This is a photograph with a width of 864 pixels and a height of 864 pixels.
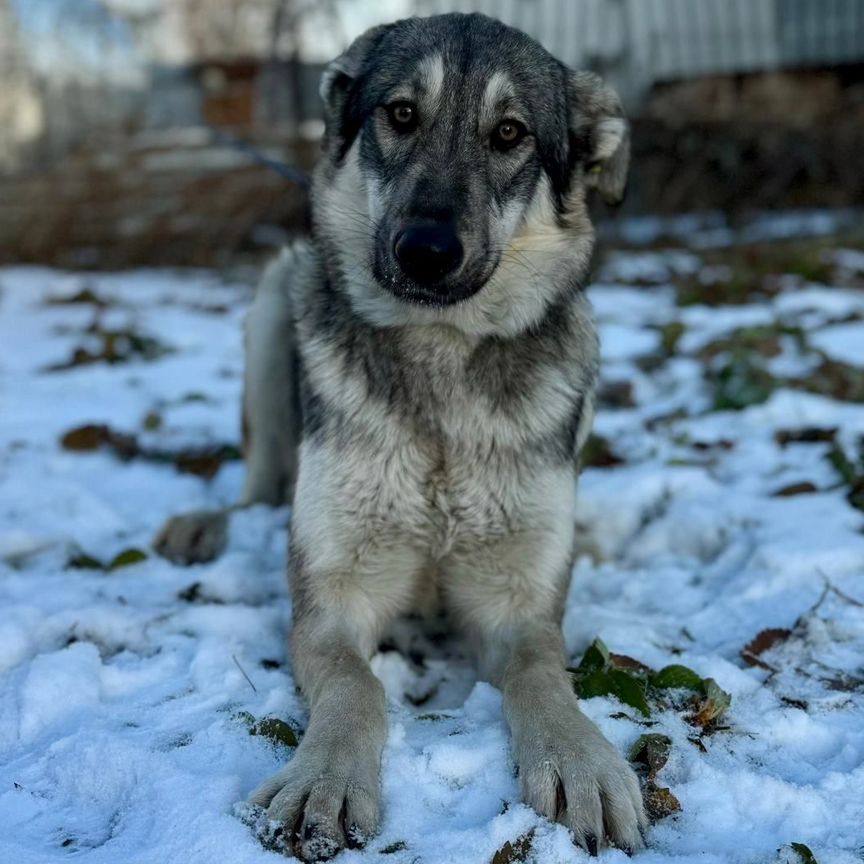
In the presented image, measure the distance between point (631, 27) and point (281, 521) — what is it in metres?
10.1

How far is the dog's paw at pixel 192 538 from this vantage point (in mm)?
3209

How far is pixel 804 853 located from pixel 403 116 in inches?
82.0

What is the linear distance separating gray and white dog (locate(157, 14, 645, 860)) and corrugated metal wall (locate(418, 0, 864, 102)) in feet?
29.0

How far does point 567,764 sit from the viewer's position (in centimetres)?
187

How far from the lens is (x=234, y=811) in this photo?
5.84 ft

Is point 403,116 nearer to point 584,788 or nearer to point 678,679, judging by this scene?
point 678,679

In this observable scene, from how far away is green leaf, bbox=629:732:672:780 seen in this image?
1984 millimetres

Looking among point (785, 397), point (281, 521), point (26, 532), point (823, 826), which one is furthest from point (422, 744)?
point (785, 397)

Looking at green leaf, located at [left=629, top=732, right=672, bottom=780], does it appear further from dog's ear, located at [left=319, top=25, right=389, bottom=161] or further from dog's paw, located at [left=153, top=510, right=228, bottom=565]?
dog's ear, located at [left=319, top=25, right=389, bottom=161]

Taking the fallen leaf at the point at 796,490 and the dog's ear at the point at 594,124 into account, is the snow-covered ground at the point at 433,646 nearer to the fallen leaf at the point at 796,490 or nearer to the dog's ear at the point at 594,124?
the fallen leaf at the point at 796,490

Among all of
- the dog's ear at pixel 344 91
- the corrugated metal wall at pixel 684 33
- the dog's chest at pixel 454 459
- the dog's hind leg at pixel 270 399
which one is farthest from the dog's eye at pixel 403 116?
the corrugated metal wall at pixel 684 33

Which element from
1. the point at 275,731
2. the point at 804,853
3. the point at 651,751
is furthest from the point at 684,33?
the point at 804,853

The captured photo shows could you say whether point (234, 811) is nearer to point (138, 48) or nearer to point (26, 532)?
point (26, 532)

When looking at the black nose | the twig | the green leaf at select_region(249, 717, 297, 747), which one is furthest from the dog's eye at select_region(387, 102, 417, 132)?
the green leaf at select_region(249, 717, 297, 747)
